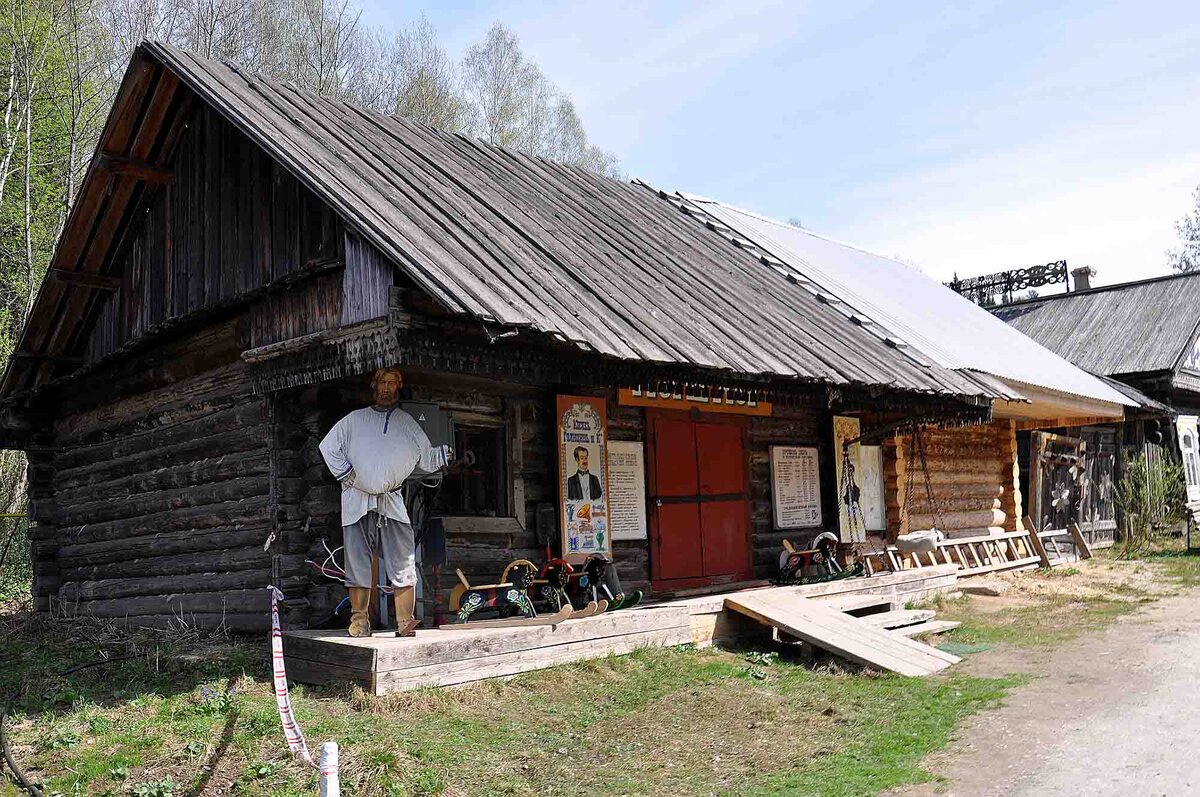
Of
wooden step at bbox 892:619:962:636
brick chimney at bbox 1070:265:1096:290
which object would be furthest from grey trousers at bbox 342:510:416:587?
brick chimney at bbox 1070:265:1096:290

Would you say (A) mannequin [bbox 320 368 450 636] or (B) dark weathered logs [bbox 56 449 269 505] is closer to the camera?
(A) mannequin [bbox 320 368 450 636]

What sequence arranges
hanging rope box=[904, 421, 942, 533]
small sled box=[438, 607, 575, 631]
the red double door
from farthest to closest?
hanging rope box=[904, 421, 942, 533] < the red double door < small sled box=[438, 607, 575, 631]

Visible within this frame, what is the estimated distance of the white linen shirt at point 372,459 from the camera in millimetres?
7391

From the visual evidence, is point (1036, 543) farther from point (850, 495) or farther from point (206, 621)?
point (206, 621)

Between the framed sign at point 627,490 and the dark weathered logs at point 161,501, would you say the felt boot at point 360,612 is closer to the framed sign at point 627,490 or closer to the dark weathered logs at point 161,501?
the dark weathered logs at point 161,501

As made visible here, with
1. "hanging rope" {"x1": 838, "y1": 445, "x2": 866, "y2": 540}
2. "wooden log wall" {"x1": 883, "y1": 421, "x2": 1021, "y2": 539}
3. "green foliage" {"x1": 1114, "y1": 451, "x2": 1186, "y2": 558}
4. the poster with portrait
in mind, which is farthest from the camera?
"green foliage" {"x1": 1114, "y1": 451, "x2": 1186, "y2": 558}

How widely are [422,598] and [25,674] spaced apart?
3.20 metres

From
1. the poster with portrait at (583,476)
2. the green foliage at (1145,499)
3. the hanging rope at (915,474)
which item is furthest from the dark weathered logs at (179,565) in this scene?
the green foliage at (1145,499)

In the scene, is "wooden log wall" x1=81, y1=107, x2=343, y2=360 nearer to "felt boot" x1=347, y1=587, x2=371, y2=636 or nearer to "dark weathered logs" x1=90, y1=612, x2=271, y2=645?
"felt boot" x1=347, y1=587, x2=371, y2=636

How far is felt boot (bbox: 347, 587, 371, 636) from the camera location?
7496 mm

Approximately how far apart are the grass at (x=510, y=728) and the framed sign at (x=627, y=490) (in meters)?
2.08

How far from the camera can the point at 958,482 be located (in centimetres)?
1602

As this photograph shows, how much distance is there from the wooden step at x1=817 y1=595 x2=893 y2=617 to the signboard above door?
2147 millimetres

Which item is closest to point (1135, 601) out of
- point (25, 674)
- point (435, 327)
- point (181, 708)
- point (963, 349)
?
point (963, 349)
